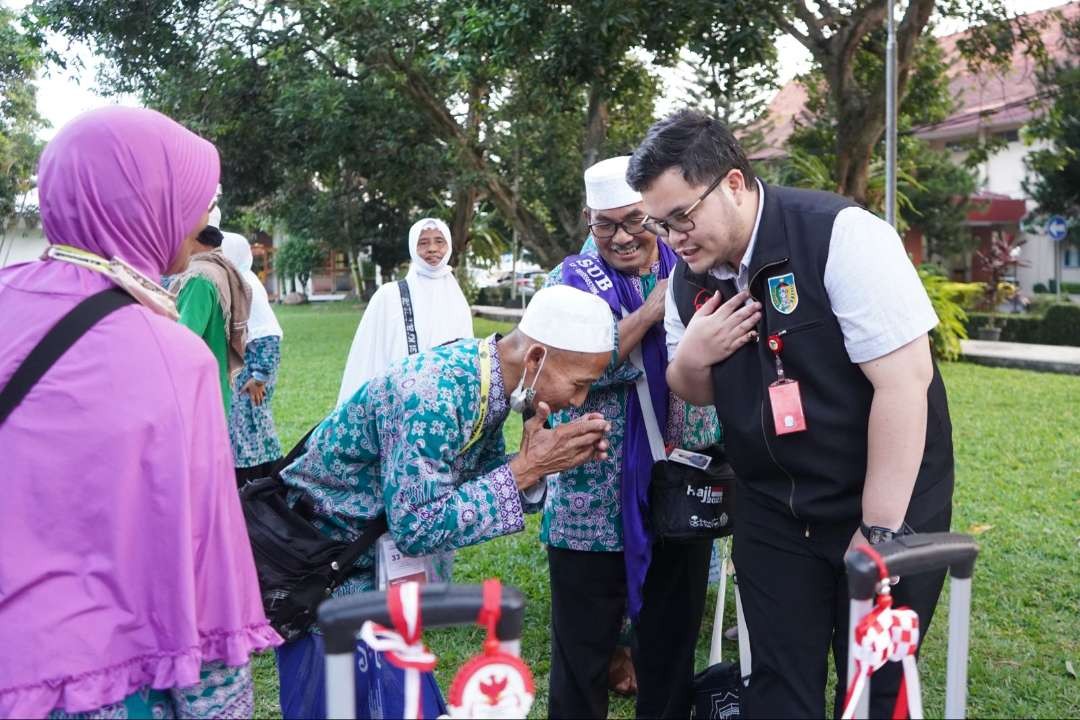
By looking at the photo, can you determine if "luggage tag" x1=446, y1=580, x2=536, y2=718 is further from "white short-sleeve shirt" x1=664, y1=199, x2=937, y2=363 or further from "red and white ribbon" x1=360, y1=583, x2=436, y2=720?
"white short-sleeve shirt" x1=664, y1=199, x2=937, y2=363

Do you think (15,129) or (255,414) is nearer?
(255,414)

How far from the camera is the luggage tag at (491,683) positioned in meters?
1.40

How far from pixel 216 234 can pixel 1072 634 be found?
4.08 meters

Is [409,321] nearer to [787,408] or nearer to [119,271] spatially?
[787,408]

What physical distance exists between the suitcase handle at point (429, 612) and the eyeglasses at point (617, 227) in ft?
5.94

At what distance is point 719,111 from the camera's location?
57.1 feet

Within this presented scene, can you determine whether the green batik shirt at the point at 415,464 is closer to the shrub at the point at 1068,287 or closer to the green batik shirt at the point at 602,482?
the green batik shirt at the point at 602,482

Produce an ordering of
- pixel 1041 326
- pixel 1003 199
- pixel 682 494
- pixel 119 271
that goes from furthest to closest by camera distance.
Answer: pixel 1003 199 < pixel 1041 326 < pixel 682 494 < pixel 119 271

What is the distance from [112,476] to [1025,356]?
15.2 meters

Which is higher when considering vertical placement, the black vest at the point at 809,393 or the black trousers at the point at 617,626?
the black vest at the point at 809,393

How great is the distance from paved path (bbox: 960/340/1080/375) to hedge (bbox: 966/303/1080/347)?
1.68ft

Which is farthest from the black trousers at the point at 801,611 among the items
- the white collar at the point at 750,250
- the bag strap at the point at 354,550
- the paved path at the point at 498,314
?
the paved path at the point at 498,314

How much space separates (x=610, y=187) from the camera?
3.07 m

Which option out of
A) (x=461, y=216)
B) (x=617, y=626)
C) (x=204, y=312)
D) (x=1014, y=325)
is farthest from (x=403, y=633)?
(x=461, y=216)
